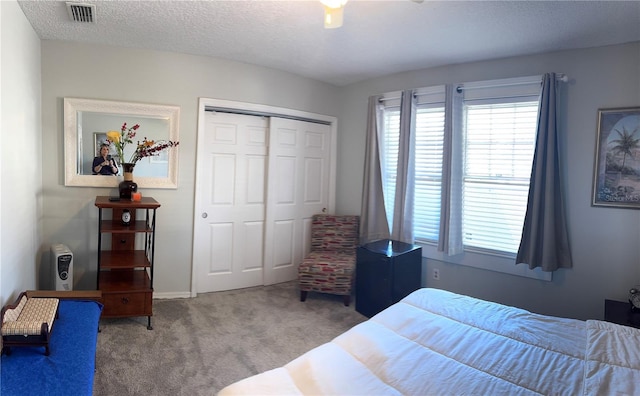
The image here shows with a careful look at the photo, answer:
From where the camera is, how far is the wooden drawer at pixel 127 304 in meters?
2.98

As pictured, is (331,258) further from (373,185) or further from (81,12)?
(81,12)

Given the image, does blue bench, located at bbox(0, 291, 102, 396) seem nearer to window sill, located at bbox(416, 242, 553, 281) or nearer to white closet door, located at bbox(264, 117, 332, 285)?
white closet door, located at bbox(264, 117, 332, 285)

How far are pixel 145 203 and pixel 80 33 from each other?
58.6 inches

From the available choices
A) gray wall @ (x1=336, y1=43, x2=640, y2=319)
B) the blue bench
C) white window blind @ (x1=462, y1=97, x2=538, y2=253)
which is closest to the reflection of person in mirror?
the blue bench

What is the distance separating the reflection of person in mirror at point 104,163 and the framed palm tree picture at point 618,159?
4.06 m

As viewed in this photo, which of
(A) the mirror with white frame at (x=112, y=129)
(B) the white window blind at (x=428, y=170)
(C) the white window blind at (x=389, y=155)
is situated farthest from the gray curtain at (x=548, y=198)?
(A) the mirror with white frame at (x=112, y=129)

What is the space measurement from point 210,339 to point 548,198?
2.88 meters

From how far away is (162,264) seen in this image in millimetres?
3709

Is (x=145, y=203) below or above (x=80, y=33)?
below

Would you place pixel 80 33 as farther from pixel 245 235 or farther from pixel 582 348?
pixel 582 348

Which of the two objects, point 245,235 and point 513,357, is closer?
point 513,357

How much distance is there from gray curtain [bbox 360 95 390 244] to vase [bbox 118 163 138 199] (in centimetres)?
231

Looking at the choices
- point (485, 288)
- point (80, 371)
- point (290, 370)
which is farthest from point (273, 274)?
point (290, 370)

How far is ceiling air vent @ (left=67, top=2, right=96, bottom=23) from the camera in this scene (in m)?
2.56
